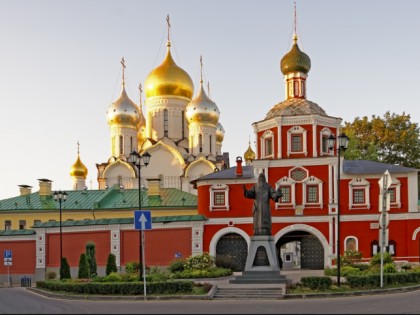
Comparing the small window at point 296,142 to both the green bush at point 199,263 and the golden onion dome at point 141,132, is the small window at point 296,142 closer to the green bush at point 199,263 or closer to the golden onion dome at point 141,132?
the green bush at point 199,263

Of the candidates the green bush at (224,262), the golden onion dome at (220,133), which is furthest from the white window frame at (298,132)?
the golden onion dome at (220,133)

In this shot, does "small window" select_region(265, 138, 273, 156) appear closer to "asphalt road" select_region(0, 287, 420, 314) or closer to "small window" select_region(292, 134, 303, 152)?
"small window" select_region(292, 134, 303, 152)

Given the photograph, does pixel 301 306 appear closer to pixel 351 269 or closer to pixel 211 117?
pixel 351 269

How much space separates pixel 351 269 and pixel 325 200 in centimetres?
1179

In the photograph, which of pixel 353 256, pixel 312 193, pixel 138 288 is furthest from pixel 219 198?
pixel 138 288

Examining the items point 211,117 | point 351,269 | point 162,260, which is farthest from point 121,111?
point 351,269

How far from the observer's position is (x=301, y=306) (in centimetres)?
2011

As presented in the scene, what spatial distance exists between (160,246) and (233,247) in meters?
4.66

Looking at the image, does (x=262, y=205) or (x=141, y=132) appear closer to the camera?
(x=262, y=205)

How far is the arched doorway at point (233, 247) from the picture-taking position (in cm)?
4266

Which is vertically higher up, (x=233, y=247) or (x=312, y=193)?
(x=312, y=193)

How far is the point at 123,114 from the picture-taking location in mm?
66500

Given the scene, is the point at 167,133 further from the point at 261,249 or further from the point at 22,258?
the point at 261,249

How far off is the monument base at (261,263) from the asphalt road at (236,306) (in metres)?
3.55
